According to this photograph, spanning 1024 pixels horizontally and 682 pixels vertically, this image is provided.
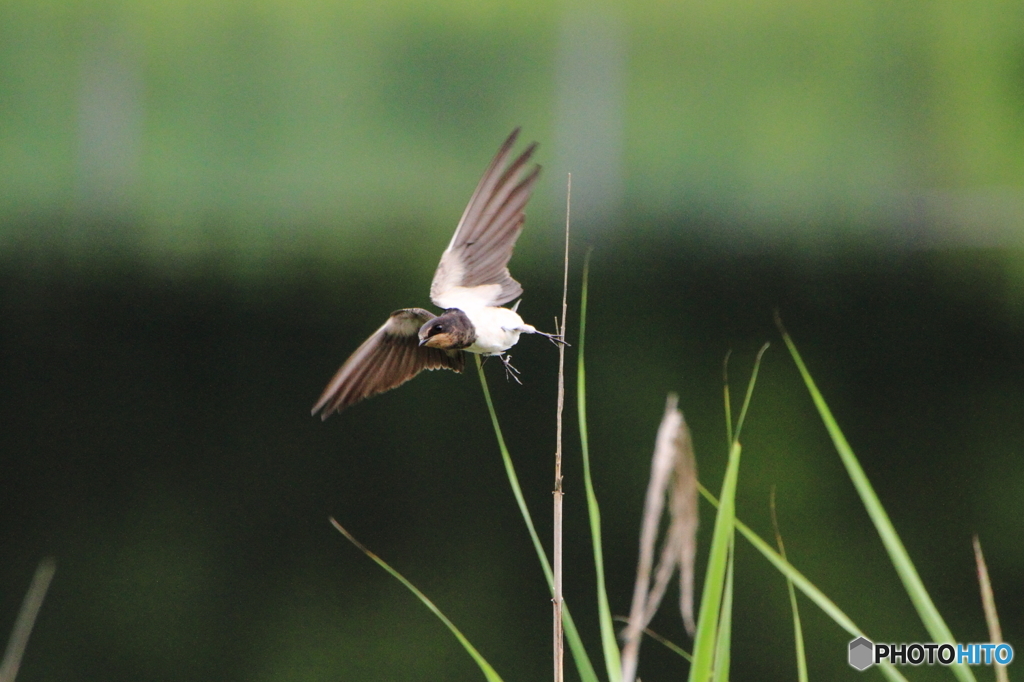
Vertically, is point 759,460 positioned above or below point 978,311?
below

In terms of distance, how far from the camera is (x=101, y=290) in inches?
469

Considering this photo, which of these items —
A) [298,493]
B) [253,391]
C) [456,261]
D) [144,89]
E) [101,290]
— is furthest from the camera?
[144,89]

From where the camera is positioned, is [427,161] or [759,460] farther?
[427,161]

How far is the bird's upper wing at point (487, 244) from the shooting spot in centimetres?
279

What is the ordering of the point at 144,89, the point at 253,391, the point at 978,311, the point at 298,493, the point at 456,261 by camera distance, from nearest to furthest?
the point at 456,261 < the point at 298,493 < the point at 253,391 < the point at 978,311 < the point at 144,89

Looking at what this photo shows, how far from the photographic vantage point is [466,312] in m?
2.70

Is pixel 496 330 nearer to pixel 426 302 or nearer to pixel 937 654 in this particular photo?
pixel 937 654

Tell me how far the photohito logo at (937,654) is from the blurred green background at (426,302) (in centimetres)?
389

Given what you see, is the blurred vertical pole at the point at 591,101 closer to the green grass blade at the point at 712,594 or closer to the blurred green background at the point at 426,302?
the blurred green background at the point at 426,302

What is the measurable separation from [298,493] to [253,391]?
2152mm

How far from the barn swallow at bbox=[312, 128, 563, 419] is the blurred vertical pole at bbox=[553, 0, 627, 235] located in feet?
44.4

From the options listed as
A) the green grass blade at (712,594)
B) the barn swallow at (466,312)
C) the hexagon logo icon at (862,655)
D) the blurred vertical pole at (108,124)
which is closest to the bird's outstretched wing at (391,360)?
the barn swallow at (466,312)

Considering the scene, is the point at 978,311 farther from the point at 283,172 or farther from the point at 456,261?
the point at 283,172

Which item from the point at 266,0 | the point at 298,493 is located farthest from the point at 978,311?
the point at 266,0
